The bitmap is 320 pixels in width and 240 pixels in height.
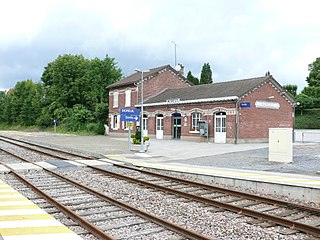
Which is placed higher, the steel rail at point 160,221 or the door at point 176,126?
the door at point 176,126

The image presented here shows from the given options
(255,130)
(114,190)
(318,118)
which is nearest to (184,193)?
(114,190)

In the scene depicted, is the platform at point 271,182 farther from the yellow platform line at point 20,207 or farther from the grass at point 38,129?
the grass at point 38,129

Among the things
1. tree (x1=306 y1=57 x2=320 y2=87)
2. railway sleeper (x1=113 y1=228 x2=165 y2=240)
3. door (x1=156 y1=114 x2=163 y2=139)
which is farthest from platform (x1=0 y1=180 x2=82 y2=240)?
tree (x1=306 y1=57 x2=320 y2=87)

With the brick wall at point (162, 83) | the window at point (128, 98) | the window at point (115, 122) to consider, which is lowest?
the window at point (115, 122)

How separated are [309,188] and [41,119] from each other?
199 feet

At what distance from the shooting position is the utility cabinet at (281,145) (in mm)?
15608

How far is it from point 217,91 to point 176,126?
17.0 feet

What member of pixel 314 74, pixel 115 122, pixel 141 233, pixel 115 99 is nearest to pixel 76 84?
pixel 115 99

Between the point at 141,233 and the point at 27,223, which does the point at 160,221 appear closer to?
the point at 141,233

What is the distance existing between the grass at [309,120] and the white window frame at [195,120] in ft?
77.8

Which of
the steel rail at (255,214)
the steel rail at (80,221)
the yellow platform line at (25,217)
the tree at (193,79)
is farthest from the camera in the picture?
the tree at (193,79)

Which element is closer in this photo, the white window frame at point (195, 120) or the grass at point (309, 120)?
the white window frame at point (195, 120)

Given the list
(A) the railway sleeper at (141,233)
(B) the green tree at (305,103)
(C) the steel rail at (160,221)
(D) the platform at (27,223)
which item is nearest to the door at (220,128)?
(C) the steel rail at (160,221)

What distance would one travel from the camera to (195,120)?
31.9 meters
